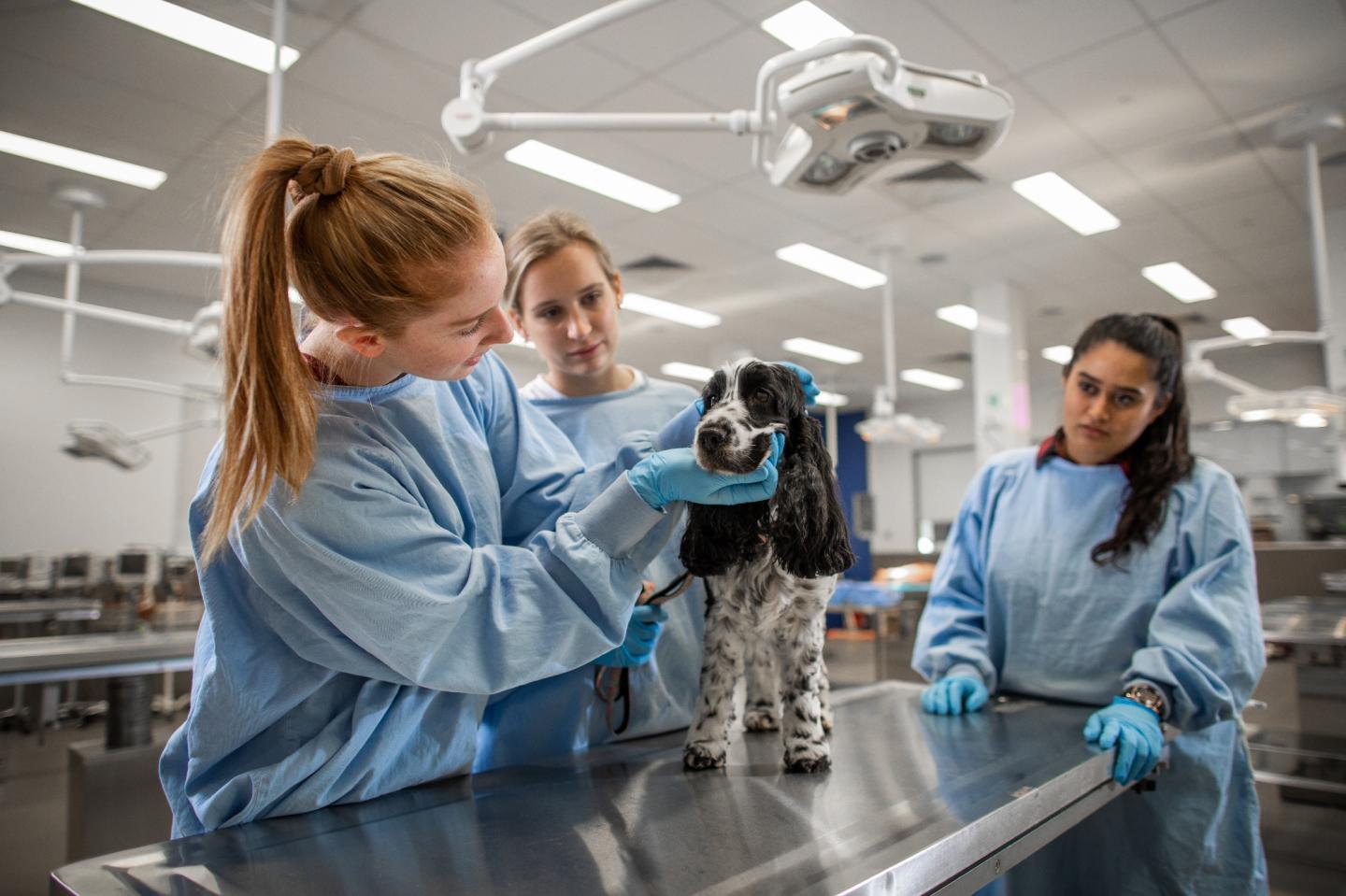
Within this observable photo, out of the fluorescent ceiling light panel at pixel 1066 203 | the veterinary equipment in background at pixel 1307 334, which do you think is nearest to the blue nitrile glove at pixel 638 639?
the veterinary equipment in background at pixel 1307 334

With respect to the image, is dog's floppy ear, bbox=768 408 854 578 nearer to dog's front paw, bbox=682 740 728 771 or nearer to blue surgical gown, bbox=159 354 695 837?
blue surgical gown, bbox=159 354 695 837

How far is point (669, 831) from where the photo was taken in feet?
3.59

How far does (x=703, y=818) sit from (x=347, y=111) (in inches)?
206

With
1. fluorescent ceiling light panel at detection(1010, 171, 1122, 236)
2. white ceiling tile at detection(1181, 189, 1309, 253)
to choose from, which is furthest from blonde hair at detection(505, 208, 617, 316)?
white ceiling tile at detection(1181, 189, 1309, 253)

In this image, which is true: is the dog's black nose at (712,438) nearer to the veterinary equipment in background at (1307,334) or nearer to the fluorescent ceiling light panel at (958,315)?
the veterinary equipment in background at (1307,334)

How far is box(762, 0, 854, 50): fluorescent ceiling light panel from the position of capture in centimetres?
415

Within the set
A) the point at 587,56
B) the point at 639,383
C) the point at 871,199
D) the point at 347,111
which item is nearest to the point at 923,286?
the point at 871,199

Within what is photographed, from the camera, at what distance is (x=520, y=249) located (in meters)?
1.79

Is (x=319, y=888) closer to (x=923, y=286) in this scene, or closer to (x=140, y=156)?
(x=140, y=156)

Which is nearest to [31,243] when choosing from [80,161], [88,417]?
[88,417]

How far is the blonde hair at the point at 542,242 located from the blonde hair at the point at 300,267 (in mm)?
549

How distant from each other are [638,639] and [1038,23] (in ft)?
14.2

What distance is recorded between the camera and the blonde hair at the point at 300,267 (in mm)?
1020

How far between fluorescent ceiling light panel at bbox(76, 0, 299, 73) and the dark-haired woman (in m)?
4.00
